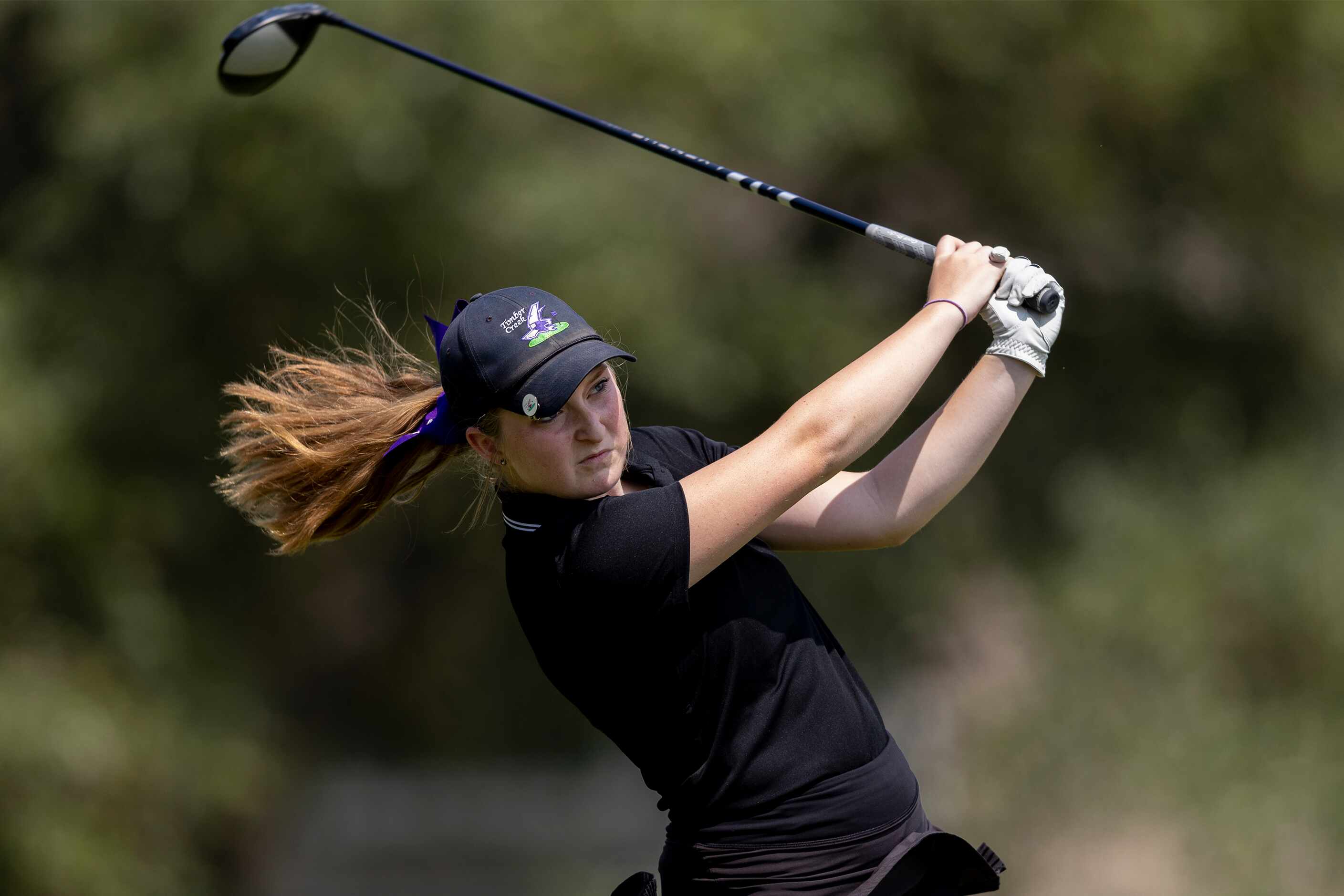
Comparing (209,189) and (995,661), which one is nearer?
(209,189)

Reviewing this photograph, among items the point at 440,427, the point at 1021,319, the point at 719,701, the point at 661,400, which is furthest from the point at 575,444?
the point at 661,400

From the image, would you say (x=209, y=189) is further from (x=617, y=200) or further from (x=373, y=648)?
(x=373, y=648)

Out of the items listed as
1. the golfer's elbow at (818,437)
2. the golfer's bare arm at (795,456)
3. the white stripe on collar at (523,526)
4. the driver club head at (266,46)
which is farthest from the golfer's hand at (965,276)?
the driver club head at (266,46)

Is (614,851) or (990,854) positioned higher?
(614,851)

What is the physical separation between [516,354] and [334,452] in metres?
0.39

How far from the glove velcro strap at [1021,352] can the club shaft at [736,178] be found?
6.2 inches

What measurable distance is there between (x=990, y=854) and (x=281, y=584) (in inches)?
183

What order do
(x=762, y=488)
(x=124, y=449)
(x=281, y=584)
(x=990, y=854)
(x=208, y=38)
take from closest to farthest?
(x=762, y=488)
(x=990, y=854)
(x=208, y=38)
(x=124, y=449)
(x=281, y=584)

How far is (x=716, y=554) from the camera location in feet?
5.38

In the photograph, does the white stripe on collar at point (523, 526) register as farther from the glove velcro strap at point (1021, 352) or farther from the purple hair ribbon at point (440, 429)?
the glove velcro strap at point (1021, 352)

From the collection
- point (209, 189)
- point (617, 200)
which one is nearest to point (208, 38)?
point (209, 189)

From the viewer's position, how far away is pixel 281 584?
6008 mm

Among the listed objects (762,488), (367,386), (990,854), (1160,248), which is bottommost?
(990,854)

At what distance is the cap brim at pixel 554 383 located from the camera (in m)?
1.66
